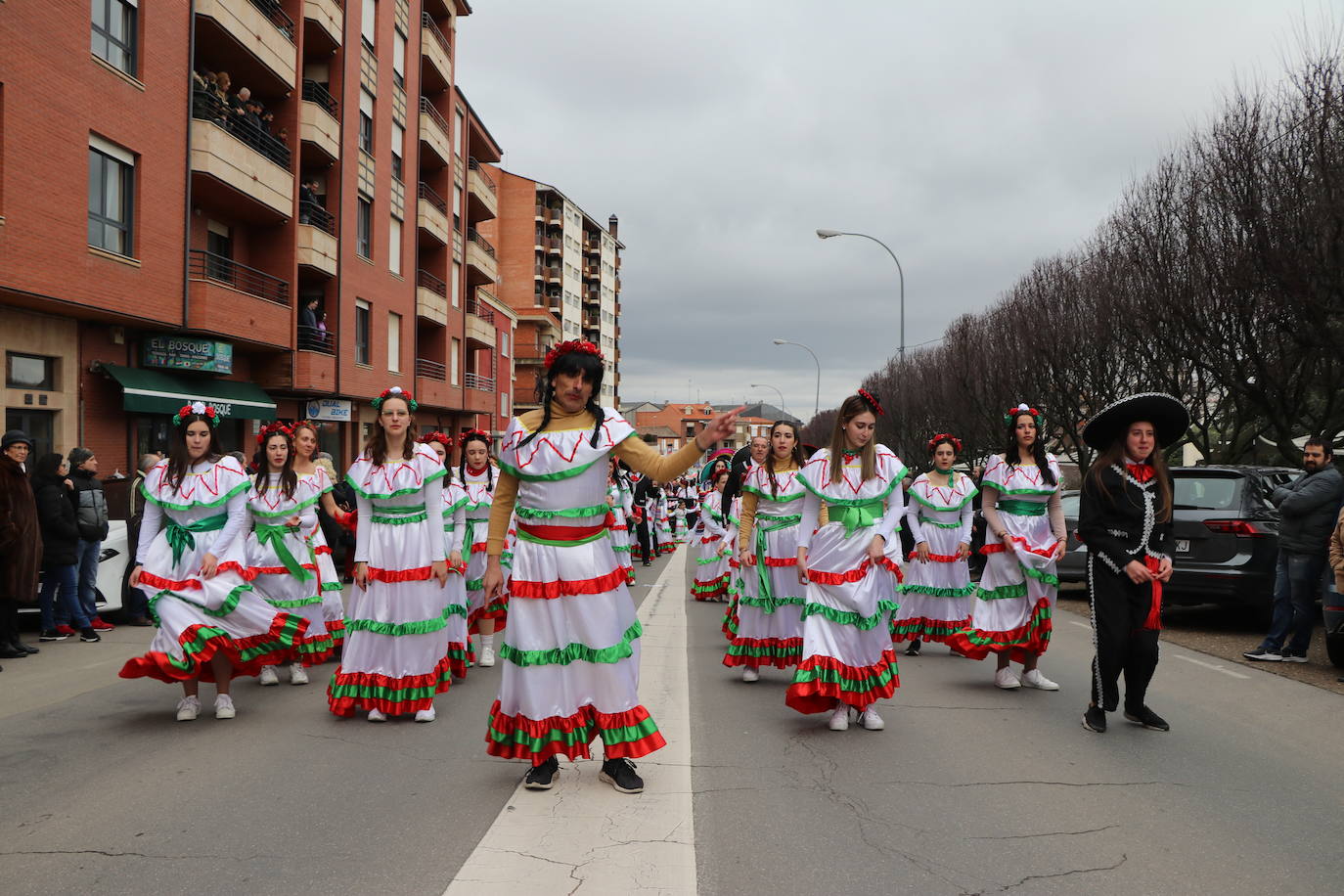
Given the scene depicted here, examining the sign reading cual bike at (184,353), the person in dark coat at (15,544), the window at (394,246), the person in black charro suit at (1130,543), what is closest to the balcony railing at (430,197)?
the window at (394,246)

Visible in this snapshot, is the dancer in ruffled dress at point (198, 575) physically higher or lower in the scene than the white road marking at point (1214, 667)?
higher

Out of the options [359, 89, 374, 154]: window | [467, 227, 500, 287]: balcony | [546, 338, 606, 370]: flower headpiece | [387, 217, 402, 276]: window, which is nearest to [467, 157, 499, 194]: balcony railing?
[467, 227, 500, 287]: balcony

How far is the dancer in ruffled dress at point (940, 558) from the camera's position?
9.86 metres

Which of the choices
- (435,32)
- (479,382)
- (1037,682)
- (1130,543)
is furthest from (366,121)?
(1130,543)

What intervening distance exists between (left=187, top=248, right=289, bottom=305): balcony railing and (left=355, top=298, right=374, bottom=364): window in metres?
5.32

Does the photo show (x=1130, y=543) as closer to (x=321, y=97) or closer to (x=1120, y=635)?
(x=1120, y=635)

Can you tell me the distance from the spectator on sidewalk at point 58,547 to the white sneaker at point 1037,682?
28.2 feet

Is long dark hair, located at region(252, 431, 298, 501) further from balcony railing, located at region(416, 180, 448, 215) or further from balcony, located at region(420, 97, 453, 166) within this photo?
balcony, located at region(420, 97, 453, 166)

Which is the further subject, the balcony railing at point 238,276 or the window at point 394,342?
the window at point 394,342

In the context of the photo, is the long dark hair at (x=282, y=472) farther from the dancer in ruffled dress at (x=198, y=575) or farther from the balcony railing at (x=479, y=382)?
the balcony railing at (x=479, y=382)

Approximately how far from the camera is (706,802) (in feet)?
16.2

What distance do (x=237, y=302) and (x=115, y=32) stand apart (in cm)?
567

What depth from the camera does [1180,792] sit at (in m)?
5.25

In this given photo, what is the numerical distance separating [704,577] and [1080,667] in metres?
6.84
